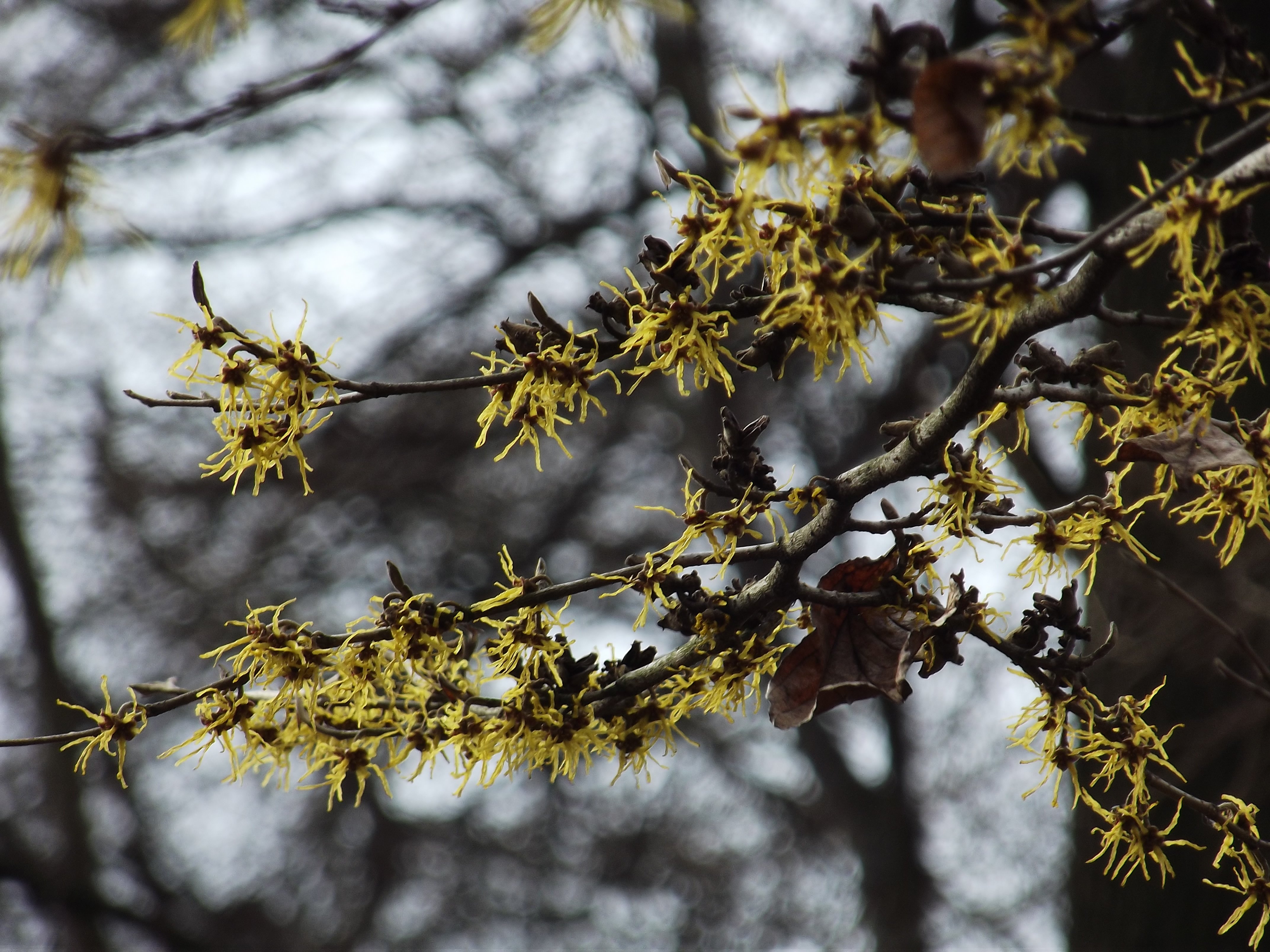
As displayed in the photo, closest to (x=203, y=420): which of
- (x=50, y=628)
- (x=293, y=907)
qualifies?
(x=50, y=628)

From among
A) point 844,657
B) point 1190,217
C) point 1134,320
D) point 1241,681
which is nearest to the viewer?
point 1190,217

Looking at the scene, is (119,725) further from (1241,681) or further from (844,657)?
(1241,681)

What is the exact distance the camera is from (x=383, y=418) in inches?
195

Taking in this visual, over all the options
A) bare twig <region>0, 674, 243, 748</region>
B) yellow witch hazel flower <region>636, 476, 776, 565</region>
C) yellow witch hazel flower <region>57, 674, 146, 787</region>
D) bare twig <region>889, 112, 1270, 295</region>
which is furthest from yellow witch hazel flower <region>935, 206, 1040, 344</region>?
yellow witch hazel flower <region>57, 674, 146, 787</region>

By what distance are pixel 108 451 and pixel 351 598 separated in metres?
1.45

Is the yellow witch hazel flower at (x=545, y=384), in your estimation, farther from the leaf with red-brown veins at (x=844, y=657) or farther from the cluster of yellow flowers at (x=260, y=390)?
the leaf with red-brown veins at (x=844, y=657)

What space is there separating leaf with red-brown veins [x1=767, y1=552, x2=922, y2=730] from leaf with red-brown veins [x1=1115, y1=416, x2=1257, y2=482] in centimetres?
29

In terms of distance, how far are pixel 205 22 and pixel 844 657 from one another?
1.64 meters

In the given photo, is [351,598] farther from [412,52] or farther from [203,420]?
[412,52]

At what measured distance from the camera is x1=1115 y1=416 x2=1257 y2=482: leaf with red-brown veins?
93 centimetres

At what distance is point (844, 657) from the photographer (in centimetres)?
115

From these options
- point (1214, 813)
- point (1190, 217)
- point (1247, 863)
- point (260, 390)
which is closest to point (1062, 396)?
point (1190, 217)

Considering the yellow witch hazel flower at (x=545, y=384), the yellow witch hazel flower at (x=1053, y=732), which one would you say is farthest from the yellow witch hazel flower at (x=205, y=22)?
the yellow witch hazel flower at (x=1053, y=732)

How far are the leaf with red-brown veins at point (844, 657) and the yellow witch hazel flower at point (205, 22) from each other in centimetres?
141
